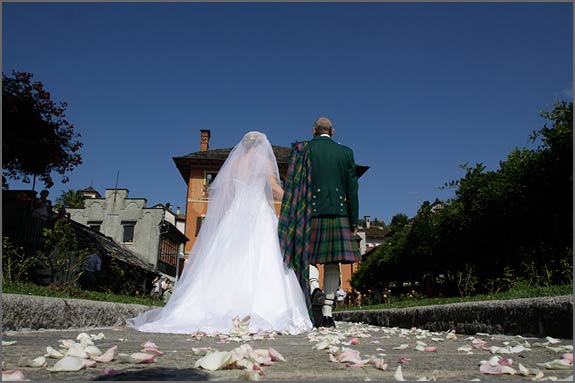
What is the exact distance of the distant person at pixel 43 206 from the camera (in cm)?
1151

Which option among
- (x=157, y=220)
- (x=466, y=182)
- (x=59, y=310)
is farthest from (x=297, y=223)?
(x=157, y=220)

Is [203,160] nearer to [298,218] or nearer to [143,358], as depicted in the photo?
[298,218]

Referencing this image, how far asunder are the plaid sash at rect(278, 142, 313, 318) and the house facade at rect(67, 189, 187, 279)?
1427 inches

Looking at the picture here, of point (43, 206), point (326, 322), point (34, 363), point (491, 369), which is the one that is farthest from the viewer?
point (43, 206)

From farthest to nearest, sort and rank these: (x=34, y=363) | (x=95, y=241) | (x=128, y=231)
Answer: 1. (x=128, y=231)
2. (x=95, y=241)
3. (x=34, y=363)

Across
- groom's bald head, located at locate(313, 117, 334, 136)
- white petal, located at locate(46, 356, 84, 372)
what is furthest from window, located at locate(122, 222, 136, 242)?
white petal, located at locate(46, 356, 84, 372)

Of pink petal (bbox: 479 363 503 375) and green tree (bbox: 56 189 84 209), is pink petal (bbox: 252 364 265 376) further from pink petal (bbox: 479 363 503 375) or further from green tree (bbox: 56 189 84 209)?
green tree (bbox: 56 189 84 209)

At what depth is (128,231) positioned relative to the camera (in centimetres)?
4228

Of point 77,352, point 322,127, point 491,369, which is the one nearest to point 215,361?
point 77,352

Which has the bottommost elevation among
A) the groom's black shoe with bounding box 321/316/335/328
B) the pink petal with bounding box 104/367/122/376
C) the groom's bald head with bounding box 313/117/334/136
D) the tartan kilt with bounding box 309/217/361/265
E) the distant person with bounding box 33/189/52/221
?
the groom's black shoe with bounding box 321/316/335/328

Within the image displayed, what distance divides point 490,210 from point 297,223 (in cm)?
897

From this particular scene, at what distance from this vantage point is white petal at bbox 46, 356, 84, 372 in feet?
5.95

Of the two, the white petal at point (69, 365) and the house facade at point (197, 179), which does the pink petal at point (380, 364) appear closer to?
the white petal at point (69, 365)

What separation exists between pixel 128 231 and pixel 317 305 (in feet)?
131
